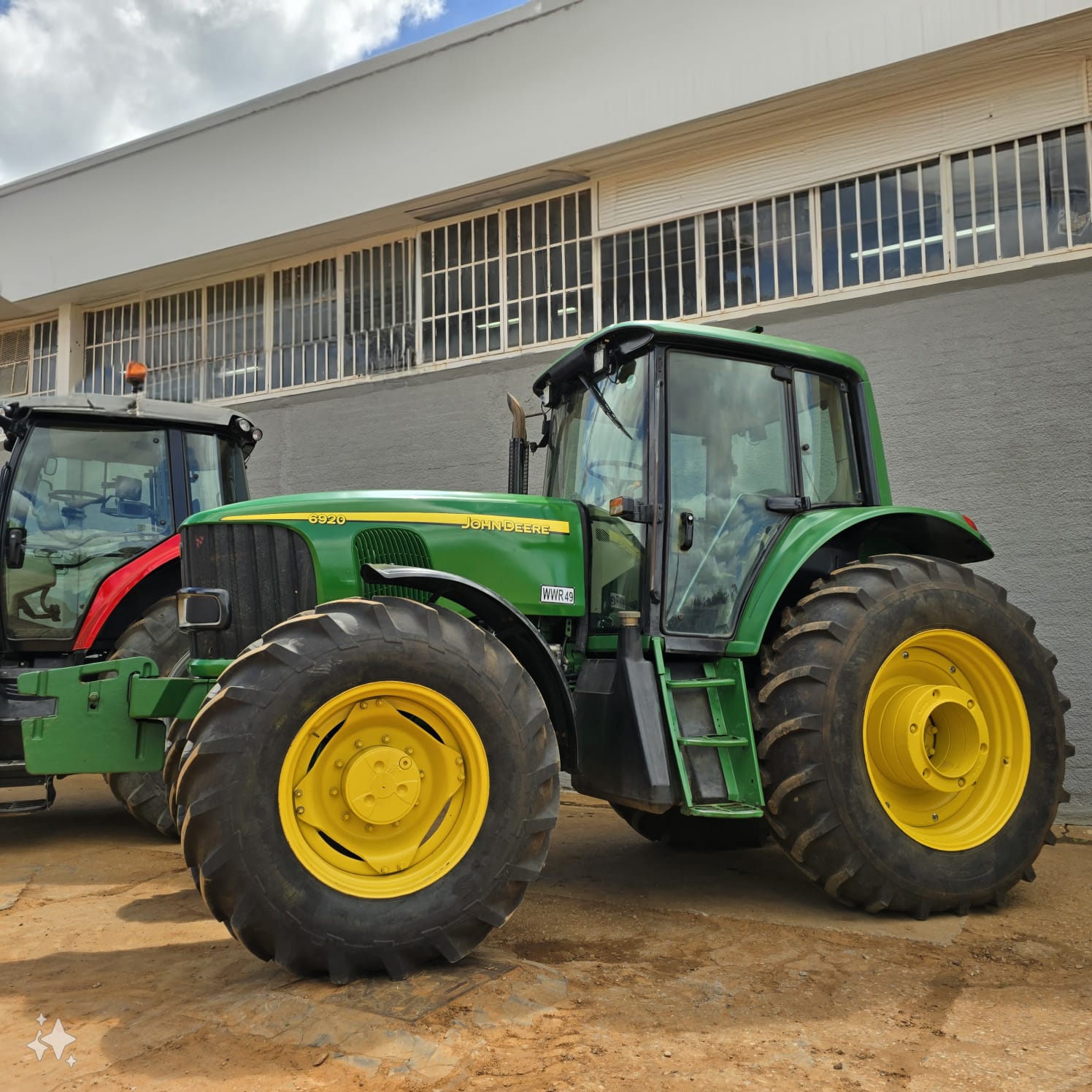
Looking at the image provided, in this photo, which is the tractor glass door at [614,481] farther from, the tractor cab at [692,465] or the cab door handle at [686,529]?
the cab door handle at [686,529]

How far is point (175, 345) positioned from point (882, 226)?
7.37 meters

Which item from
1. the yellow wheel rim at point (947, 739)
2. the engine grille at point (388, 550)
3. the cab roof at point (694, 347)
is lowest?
the yellow wheel rim at point (947, 739)

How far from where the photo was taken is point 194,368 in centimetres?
1112

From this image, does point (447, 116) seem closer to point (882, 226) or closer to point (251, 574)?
point (882, 226)

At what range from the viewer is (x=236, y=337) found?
10828mm

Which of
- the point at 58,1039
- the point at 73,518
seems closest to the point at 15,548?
the point at 73,518

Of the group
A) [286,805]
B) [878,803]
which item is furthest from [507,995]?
[878,803]

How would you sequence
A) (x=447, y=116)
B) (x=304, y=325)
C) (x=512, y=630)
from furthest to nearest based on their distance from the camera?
(x=304, y=325) → (x=447, y=116) → (x=512, y=630)

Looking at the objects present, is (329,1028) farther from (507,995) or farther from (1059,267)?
(1059,267)

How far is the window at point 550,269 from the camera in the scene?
29.2ft

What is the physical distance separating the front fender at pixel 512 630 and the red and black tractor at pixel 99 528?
2.67 m

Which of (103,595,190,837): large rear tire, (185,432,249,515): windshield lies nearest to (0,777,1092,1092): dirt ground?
(103,595,190,837): large rear tire

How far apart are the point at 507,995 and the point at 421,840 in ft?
1.95

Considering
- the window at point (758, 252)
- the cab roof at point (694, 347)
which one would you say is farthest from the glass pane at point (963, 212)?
the cab roof at point (694, 347)
